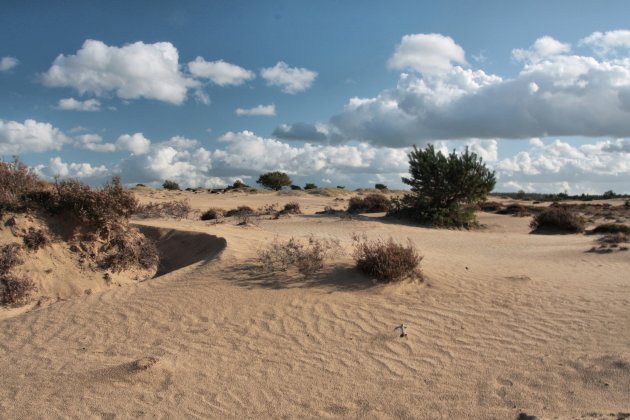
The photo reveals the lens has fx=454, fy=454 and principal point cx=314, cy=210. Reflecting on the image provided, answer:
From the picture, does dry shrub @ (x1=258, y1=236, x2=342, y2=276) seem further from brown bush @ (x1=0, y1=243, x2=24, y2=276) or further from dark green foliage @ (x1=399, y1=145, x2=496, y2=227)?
dark green foliage @ (x1=399, y1=145, x2=496, y2=227)

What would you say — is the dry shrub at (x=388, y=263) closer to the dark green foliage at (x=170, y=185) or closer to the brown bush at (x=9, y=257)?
the brown bush at (x=9, y=257)

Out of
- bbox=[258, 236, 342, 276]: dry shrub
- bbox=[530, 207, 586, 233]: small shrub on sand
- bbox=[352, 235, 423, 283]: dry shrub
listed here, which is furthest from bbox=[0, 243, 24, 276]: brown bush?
bbox=[530, 207, 586, 233]: small shrub on sand

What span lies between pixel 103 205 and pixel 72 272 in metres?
1.59

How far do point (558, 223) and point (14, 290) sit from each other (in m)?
21.7

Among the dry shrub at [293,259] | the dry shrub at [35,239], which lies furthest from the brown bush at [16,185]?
the dry shrub at [293,259]

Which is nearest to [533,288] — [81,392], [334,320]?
[334,320]

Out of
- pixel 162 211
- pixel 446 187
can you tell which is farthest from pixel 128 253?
pixel 446 187

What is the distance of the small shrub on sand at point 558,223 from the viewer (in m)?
21.1

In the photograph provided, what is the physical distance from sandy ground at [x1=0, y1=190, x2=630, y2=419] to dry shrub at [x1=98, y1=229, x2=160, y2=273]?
1.20m

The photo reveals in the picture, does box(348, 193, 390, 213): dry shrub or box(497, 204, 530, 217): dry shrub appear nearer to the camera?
box(348, 193, 390, 213): dry shrub

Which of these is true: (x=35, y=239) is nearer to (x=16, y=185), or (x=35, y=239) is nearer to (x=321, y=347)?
(x=16, y=185)

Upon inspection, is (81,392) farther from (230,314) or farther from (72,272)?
(72,272)

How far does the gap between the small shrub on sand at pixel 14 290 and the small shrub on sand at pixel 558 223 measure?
69.9 feet

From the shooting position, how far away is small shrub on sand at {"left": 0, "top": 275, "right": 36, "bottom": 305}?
7957 millimetres
